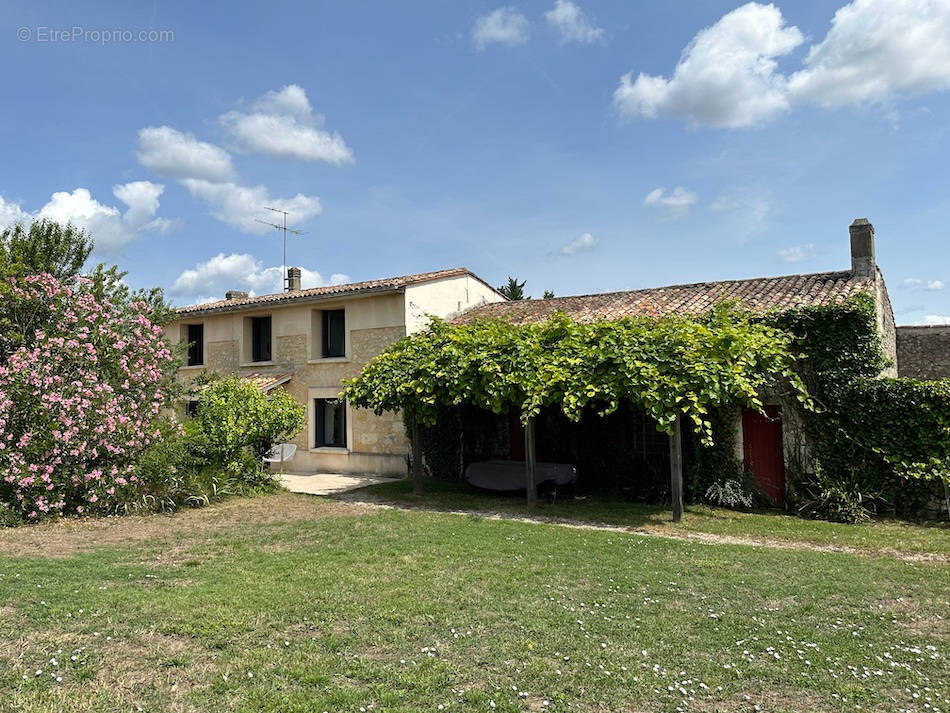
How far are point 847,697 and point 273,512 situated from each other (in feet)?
31.0

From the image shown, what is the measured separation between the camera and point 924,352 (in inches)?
726

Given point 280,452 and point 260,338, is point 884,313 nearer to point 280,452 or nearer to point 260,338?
point 280,452

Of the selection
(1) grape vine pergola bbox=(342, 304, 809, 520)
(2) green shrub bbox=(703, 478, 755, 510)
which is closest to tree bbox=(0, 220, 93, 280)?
(1) grape vine pergola bbox=(342, 304, 809, 520)

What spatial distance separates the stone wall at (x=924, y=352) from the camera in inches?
707

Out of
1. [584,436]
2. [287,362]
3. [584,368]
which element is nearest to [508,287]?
[287,362]

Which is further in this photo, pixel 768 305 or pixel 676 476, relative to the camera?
pixel 768 305

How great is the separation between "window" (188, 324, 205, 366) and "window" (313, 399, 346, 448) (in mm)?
5098

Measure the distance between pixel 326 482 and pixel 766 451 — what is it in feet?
32.9

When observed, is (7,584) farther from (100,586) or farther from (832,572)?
(832,572)

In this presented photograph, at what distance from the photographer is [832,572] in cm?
709

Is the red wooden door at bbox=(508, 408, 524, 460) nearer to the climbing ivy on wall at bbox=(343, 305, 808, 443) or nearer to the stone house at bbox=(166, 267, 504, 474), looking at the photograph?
the stone house at bbox=(166, 267, 504, 474)

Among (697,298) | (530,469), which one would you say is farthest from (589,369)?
(697,298)

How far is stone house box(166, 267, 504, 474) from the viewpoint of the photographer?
16.6m

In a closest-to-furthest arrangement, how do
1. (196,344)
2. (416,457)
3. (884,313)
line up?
1. (416,457)
2. (884,313)
3. (196,344)
